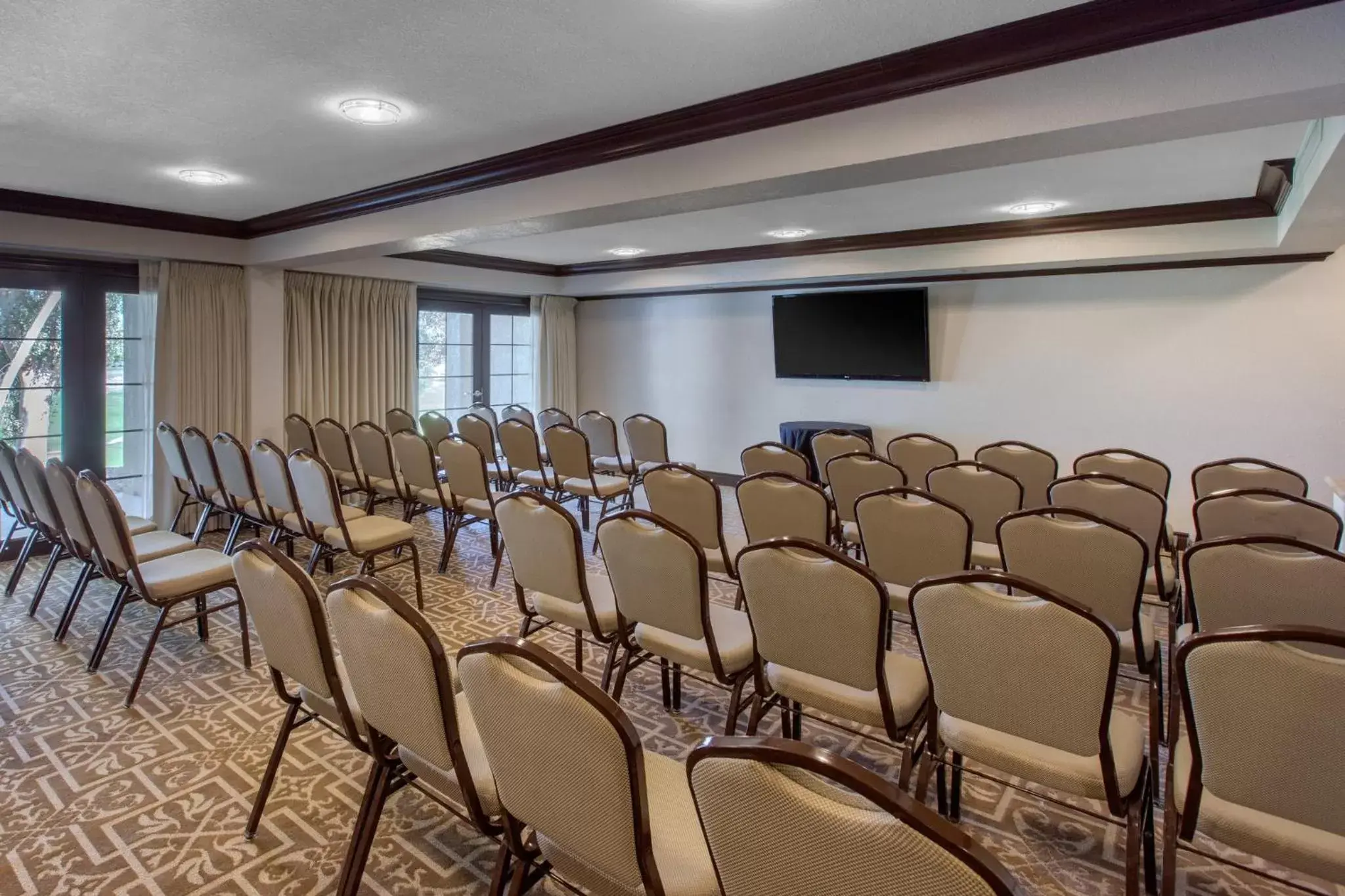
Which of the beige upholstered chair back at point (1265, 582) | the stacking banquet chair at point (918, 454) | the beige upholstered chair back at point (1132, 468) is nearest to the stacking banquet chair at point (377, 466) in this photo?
the stacking banquet chair at point (918, 454)

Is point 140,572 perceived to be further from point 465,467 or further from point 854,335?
point 854,335

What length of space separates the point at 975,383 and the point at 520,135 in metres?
5.04

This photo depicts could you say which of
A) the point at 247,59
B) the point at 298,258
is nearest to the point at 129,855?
the point at 247,59

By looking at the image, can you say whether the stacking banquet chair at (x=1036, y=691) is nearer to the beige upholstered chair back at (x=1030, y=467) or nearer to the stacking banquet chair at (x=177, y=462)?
the beige upholstered chair back at (x=1030, y=467)

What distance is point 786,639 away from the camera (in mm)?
2137

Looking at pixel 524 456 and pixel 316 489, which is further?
pixel 524 456

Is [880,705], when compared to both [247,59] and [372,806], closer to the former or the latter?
[372,806]

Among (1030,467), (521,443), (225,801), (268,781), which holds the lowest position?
(225,801)

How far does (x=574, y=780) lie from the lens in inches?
50.5

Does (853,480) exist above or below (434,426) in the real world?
below

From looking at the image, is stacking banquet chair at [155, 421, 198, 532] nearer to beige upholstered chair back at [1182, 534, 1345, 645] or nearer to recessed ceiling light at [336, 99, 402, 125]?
recessed ceiling light at [336, 99, 402, 125]

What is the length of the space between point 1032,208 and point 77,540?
6.15 metres

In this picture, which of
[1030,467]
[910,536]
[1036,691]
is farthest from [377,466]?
[1036,691]

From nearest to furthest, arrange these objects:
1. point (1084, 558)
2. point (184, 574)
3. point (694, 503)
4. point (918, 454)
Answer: point (1084, 558) → point (184, 574) → point (694, 503) → point (918, 454)
